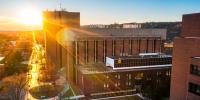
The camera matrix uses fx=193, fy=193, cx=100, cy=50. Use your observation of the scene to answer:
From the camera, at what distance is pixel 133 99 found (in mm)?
35250

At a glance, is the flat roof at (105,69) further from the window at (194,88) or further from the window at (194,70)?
the window at (194,70)

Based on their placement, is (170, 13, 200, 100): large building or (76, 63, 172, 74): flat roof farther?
(76, 63, 172, 74): flat roof

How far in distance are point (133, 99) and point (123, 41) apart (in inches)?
764

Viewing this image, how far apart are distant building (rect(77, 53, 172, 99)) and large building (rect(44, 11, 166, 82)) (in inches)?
227

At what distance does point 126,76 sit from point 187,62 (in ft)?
53.2

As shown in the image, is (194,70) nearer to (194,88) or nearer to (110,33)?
(194,88)

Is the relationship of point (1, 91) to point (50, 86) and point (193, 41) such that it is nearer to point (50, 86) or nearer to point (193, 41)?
point (50, 86)

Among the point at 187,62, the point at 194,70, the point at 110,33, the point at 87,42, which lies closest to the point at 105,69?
the point at 87,42

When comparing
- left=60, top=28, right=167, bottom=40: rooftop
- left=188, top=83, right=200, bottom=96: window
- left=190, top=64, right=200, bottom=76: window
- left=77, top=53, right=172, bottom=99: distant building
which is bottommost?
left=77, top=53, right=172, bottom=99: distant building

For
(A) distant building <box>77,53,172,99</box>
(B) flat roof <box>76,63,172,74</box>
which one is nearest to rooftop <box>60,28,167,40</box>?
(B) flat roof <box>76,63,172,74</box>

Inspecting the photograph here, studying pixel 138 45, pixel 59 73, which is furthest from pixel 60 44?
pixel 138 45

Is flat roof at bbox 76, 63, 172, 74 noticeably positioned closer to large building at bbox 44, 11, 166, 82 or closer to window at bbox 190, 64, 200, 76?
large building at bbox 44, 11, 166, 82

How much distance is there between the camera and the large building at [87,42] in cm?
4581

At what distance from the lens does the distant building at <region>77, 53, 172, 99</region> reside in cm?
3697
